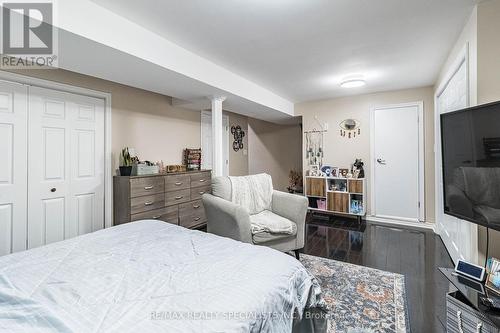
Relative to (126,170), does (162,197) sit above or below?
below

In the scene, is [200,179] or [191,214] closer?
[191,214]

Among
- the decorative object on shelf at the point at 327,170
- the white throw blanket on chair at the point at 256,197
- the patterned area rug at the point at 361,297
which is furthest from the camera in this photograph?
the decorative object on shelf at the point at 327,170

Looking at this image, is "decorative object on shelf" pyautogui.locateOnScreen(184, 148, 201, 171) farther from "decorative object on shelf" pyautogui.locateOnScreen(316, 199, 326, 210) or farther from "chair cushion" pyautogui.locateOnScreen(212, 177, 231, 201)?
"decorative object on shelf" pyautogui.locateOnScreen(316, 199, 326, 210)

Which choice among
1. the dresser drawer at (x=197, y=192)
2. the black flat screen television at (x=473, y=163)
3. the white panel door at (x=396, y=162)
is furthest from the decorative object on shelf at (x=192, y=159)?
the black flat screen television at (x=473, y=163)

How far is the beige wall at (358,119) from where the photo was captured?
3.92 m

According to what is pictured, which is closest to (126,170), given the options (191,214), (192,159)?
(191,214)

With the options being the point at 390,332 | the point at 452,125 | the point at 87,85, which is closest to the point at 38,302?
the point at 390,332

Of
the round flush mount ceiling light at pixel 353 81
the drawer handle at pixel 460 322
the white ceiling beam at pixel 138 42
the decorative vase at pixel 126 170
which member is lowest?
the drawer handle at pixel 460 322

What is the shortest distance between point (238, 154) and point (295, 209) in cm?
325

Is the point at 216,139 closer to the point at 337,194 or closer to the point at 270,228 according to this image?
the point at 270,228

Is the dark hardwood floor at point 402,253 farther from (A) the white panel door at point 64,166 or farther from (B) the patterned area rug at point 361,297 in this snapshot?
(A) the white panel door at point 64,166

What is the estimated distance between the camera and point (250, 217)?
2.62 m

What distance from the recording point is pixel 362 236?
351 centimetres

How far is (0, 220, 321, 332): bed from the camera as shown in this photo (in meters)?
0.73
